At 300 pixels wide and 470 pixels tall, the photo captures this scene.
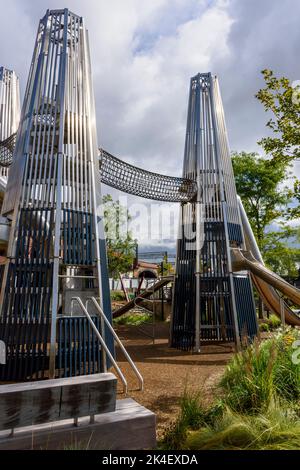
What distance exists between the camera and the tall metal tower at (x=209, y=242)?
10914mm

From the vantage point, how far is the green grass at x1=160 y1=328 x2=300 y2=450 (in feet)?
11.6

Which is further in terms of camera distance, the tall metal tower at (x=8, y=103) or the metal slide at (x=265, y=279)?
the tall metal tower at (x=8, y=103)

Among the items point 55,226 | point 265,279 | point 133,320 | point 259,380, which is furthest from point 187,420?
point 133,320

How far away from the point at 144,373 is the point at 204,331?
548 cm

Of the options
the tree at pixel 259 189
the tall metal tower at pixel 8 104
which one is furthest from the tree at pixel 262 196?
the tall metal tower at pixel 8 104

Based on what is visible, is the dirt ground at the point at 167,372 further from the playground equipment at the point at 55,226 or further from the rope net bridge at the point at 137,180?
the rope net bridge at the point at 137,180

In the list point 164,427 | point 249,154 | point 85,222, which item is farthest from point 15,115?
point 249,154

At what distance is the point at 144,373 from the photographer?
24.6 ft

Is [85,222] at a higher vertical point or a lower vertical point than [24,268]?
higher

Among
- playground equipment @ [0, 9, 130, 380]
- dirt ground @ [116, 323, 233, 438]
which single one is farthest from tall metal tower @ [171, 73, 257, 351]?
playground equipment @ [0, 9, 130, 380]

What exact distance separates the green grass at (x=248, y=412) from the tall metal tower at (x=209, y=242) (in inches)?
212

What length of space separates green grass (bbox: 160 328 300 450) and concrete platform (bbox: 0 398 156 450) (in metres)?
0.34

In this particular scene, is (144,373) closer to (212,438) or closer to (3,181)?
(212,438)

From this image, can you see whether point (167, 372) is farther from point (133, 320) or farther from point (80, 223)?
point (133, 320)
